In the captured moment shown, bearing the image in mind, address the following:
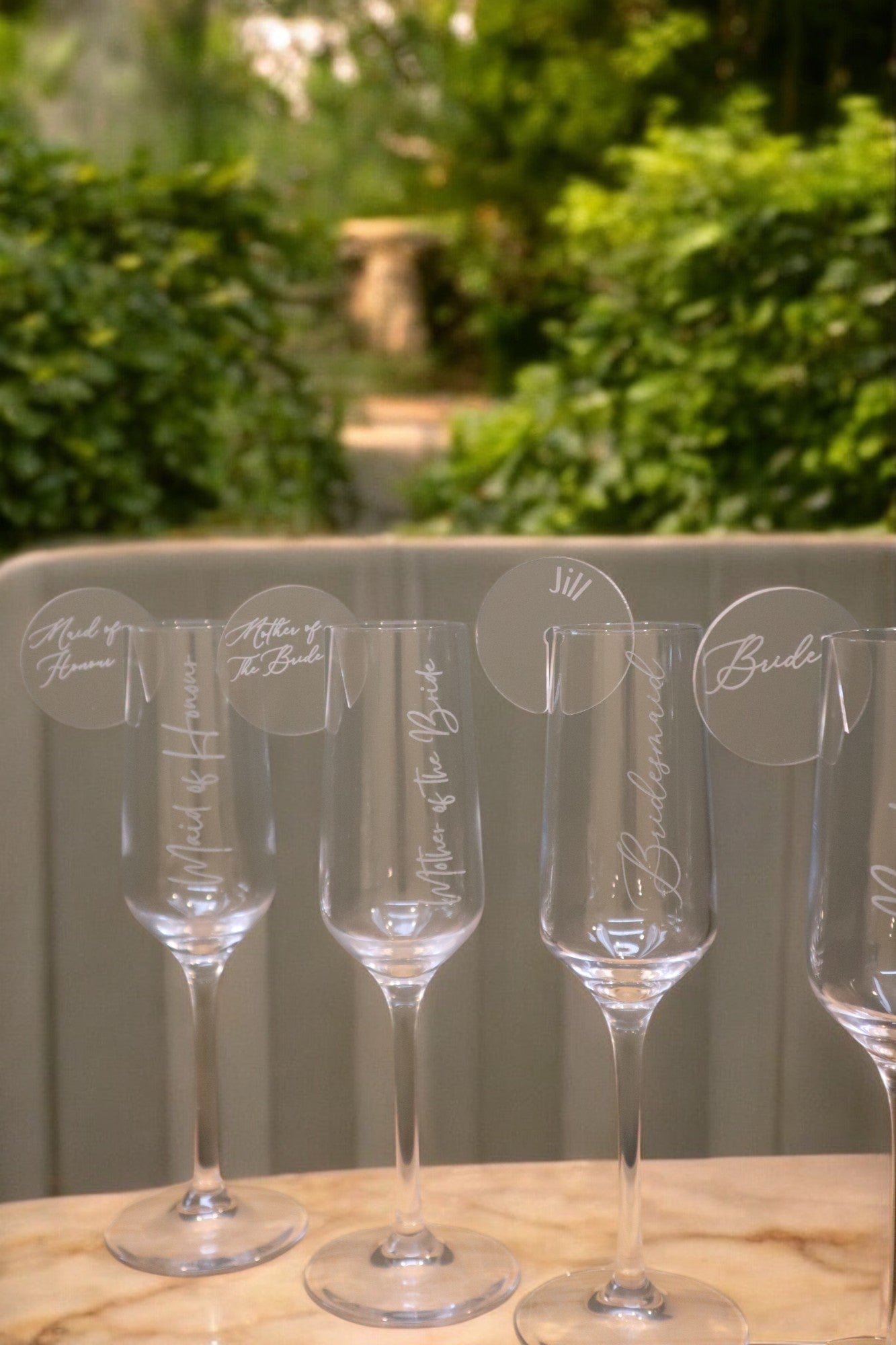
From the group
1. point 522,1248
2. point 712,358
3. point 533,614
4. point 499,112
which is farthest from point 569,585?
point 499,112

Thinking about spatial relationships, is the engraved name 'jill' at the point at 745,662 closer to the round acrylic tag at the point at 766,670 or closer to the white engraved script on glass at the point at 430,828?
the round acrylic tag at the point at 766,670

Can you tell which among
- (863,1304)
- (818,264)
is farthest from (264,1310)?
(818,264)

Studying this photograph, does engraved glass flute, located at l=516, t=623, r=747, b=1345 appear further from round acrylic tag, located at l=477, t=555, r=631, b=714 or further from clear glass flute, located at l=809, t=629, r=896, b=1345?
round acrylic tag, located at l=477, t=555, r=631, b=714

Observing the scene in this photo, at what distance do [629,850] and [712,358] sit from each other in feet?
5.36

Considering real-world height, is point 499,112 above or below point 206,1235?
above

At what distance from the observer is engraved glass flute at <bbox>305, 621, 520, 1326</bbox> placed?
0.60 m

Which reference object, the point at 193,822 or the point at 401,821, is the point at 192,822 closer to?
the point at 193,822

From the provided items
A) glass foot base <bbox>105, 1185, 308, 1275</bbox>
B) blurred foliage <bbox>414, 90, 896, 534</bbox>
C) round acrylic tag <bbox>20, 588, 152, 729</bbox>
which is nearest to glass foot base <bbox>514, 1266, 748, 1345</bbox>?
glass foot base <bbox>105, 1185, 308, 1275</bbox>

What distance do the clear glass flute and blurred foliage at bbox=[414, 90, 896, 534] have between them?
1455 mm

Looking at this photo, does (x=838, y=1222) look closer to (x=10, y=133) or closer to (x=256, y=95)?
(x=10, y=133)

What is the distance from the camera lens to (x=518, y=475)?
7.30ft

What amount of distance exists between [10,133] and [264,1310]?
6.53 ft

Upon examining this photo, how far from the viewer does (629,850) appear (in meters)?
0.56

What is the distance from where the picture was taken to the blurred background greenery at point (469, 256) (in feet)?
6.56
